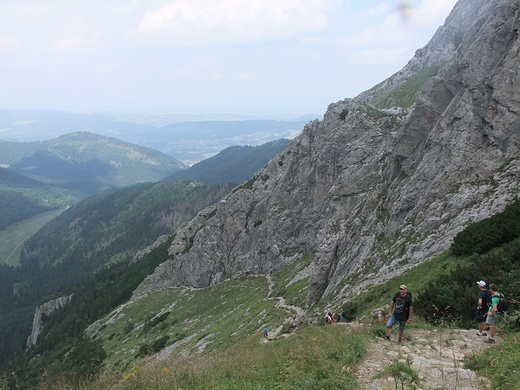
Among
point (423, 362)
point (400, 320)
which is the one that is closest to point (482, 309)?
point (400, 320)

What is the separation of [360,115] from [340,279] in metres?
45.7

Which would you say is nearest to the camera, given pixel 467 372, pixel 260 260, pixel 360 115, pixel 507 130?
pixel 467 372

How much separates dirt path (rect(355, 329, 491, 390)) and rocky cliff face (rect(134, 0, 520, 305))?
1539 centimetres

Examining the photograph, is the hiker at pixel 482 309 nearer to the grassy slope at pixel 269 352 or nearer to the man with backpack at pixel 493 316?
the man with backpack at pixel 493 316

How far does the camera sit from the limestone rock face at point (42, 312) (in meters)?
157

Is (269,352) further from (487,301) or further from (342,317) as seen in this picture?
(342,317)

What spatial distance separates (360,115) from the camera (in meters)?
76.8

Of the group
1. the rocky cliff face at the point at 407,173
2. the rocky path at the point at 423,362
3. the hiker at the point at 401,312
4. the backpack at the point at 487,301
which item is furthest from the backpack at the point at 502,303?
the rocky cliff face at the point at 407,173

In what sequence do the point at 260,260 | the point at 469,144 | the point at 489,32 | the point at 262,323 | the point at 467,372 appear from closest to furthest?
1. the point at 467,372
2. the point at 469,144
3. the point at 489,32
4. the point at 262,323
5. the point at 260,260

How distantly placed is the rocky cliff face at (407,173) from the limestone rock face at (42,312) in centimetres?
12003

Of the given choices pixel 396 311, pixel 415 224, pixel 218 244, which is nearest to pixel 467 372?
pixel 396 311

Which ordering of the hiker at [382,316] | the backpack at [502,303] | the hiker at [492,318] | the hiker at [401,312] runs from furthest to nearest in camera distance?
the hiker at [382,316], the hiker at [401,312], the backpack at [502,303], the hiker at [492,318]

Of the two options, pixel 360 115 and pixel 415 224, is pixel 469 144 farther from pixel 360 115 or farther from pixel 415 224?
pixel 360 115

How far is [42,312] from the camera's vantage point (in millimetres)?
163250
